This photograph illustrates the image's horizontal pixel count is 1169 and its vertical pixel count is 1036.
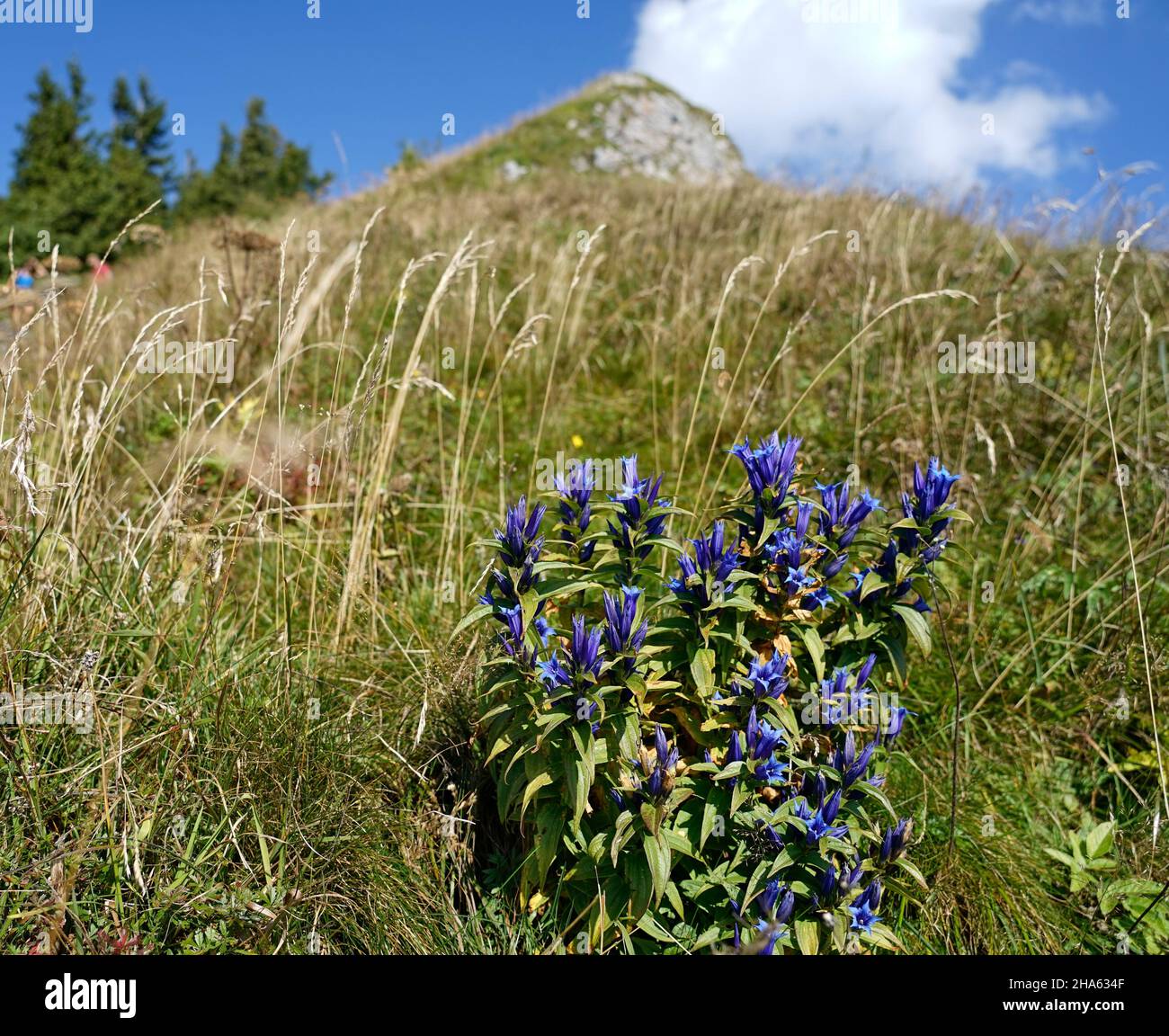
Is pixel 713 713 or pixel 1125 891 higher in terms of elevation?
pixel 713 713

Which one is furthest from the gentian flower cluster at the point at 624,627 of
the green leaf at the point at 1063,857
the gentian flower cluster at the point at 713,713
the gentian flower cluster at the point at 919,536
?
the green leaf at the point at 1063,857

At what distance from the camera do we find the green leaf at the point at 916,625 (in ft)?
6.38

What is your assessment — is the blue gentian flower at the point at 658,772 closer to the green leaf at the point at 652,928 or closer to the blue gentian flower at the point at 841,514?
the green leaf at the point at 652,928

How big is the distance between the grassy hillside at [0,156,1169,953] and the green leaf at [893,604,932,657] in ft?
1.75

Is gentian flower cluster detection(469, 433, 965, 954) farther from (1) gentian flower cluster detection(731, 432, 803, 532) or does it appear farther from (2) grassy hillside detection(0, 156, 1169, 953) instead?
(2) grassy hillside detection(0, 156, 1169, 953)

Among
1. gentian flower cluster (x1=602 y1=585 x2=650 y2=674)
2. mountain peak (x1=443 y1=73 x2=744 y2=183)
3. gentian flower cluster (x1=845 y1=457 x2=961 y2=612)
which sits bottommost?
gentian flower cluster (x1=602 y1=585 x2=650 y2=674)

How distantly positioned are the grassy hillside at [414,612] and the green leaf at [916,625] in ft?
1.75

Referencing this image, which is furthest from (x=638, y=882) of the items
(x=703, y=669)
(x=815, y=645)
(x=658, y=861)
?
(x=815, y=645)

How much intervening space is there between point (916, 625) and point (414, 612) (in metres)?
1.87

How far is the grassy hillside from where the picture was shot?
2.09 metres

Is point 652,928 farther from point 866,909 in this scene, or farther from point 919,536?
point 919,536

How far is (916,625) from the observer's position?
6.43 ft

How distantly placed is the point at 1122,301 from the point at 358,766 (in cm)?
569

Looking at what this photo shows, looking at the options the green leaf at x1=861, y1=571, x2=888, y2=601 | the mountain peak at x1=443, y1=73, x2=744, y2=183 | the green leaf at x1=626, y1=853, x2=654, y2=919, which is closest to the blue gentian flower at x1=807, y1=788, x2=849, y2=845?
the green leaf at x1=626, y1=853, x2=654, y2=919
